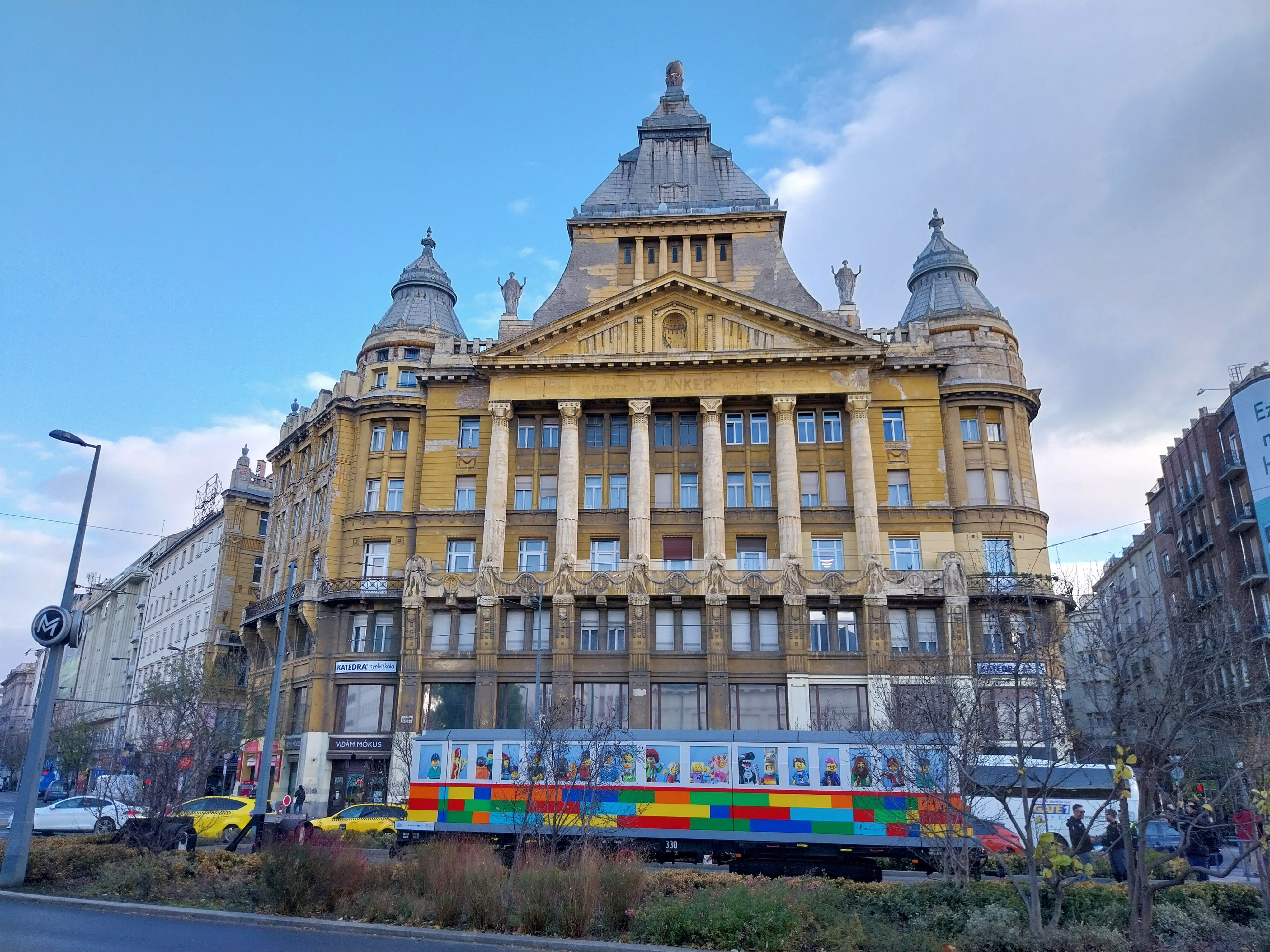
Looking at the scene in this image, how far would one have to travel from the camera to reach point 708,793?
1116 inches

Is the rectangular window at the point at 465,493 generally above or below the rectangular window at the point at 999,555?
above

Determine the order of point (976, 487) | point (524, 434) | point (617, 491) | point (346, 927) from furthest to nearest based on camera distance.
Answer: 1. point (524, 434)
2. point (617, 491)
3. point (976, 487)
4. point (346, 927)

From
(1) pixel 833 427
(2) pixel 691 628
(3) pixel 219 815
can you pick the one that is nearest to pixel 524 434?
(2) pixel 691 628

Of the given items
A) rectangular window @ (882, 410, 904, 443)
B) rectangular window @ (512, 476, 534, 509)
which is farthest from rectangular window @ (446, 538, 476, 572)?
rectangular window @ (882, 410, 904, 443)

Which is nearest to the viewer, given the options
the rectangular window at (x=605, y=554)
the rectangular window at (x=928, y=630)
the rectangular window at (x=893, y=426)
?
the rectangular window at (x=928, y=630)

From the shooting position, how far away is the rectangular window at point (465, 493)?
174ft

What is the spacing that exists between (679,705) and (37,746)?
3137 centimetres

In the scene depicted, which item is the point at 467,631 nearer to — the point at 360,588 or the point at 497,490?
the point at 360,588

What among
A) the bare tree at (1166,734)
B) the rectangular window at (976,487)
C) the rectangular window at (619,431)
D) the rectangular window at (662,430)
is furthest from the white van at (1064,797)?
the rectangular window at (619,431)

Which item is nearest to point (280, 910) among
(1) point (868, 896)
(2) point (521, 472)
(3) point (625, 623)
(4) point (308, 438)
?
(1) point (868, 896)

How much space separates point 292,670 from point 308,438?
14756 mm

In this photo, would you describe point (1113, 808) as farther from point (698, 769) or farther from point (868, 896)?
point (868, 896)

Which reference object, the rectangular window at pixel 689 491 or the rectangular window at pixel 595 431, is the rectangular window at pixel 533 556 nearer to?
the rectangular window at pixel 595 431

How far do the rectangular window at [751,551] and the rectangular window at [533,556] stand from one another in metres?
10.2
